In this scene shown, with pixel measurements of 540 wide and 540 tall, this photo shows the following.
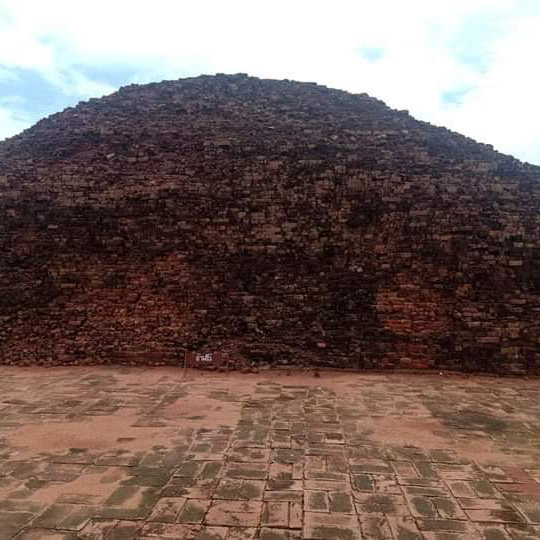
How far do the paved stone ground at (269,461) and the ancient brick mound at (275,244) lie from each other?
1447 mm

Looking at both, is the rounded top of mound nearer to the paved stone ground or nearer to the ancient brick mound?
the ancient brick mound

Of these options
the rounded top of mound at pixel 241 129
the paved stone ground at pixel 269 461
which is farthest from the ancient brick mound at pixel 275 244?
the paved stone ground at pixel 269 461

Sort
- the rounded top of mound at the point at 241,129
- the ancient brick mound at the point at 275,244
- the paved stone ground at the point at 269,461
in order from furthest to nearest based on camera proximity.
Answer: the rounded top of mound at the point at 241,129 → the ancient brick mound at the point at 275,244 → the paved stone ground at the point at 269,461

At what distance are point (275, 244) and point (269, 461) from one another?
567 centimetres

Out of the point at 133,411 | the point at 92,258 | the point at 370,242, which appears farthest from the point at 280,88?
the point at 133,411

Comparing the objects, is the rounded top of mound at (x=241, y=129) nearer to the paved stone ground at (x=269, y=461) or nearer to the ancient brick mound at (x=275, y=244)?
the ancient brick mound at (x=275, y=244)

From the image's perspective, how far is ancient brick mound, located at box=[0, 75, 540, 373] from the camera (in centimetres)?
946

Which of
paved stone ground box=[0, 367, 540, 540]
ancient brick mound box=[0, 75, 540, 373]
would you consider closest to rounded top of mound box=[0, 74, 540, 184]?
ancient brick mound box=[0, 75, 540, 373]

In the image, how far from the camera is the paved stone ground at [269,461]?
375 centimetres

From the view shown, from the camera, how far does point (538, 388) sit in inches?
332

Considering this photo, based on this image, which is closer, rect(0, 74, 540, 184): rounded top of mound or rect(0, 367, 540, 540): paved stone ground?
rect(0, 367, 540, 540): paved stone ground

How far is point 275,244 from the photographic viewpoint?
10.0 metres

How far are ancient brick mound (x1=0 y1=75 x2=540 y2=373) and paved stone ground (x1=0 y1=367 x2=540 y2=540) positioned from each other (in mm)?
1447

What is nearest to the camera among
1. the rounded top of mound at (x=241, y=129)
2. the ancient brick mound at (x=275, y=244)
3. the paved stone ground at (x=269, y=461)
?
the paved stone ground at (x=269, y=461)
